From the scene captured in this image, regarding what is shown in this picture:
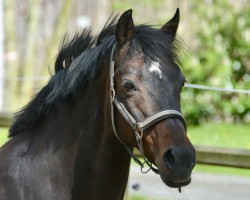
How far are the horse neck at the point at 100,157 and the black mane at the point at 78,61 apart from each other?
111mm

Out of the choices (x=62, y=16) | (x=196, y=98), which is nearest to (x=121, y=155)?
(x=62, y=16)

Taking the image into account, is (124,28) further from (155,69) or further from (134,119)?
(134,119)

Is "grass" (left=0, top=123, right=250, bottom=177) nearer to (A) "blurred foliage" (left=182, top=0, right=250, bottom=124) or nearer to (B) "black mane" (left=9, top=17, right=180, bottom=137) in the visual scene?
(A) "blurred foliage" (left=182, top=0, right=250, bottom=124)

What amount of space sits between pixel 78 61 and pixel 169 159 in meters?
0.88

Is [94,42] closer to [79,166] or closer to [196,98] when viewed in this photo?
[79,166]

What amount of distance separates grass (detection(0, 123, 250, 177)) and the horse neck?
5.57 m

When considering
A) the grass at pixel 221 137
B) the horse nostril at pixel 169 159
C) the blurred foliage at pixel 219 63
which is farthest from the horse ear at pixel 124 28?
the blurred foliage at pixel 219 63

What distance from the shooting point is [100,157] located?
411 cm

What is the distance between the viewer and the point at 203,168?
34.1 feet

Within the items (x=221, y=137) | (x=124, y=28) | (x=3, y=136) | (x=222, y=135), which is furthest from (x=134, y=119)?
(x=222, y=135)

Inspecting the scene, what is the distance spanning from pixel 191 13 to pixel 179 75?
38.4 ft

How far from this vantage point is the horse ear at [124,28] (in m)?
4.04

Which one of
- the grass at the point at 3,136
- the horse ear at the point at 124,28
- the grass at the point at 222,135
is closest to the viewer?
the horse ear at the point at 124,28

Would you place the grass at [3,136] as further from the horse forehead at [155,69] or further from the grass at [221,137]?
the horse forehead at [155,69]
